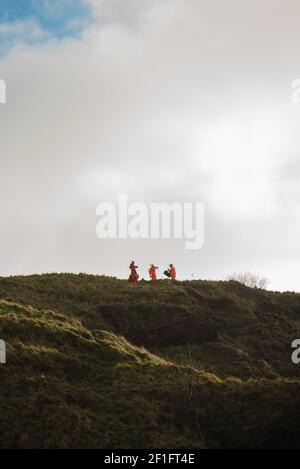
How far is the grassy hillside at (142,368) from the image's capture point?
61.8 ft

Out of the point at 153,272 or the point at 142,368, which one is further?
the point at 153,272

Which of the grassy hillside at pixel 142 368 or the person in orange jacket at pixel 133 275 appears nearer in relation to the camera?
the grassy hillside at pixel 142 368

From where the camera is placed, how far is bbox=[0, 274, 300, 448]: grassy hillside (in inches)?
741

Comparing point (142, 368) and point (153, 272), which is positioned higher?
point (153, 272)

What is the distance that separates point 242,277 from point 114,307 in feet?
165

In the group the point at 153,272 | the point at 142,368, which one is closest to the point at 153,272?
the point at 153,272

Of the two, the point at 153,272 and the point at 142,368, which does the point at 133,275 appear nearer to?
the point at 153,272

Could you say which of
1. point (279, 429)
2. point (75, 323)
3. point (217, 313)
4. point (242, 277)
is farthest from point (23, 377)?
point (242, 277)

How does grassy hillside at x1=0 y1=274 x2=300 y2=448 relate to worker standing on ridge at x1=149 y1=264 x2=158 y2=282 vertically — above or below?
below

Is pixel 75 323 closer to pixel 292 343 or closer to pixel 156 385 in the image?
pixel 156 385

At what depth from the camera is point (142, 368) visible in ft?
80.3

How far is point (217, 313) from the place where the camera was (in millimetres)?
36406

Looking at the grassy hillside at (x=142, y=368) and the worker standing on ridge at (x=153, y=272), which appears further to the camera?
the worker standing on ridge at (x=153, y=272)

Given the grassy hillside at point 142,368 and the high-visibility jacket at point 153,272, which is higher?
the high-visibility jacket at point 153,272
